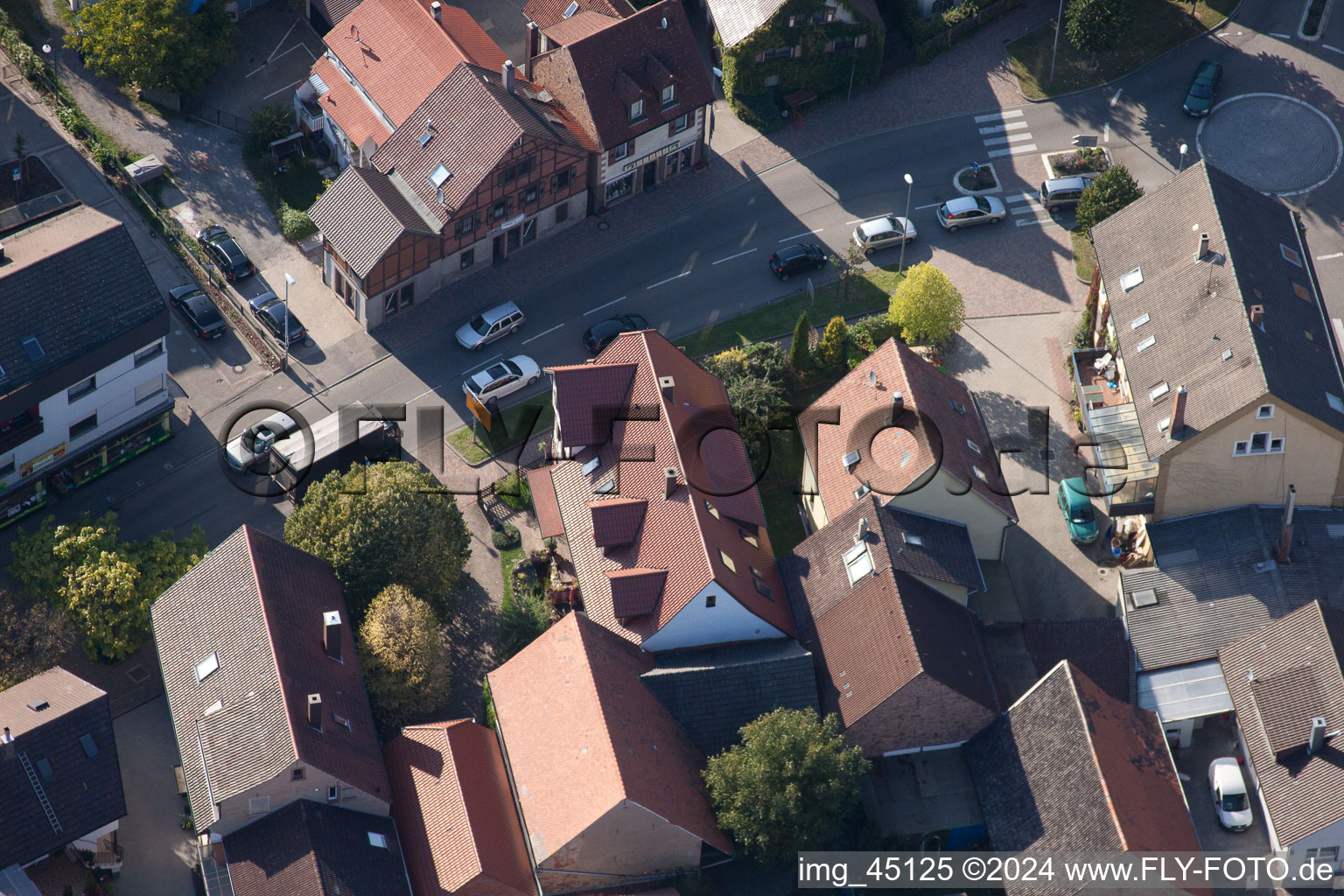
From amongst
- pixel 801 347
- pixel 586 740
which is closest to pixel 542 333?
pixel 801 347

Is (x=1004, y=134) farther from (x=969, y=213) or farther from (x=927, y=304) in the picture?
(x=927, y=304)

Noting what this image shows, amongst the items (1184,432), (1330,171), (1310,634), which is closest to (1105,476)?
(1184,432)

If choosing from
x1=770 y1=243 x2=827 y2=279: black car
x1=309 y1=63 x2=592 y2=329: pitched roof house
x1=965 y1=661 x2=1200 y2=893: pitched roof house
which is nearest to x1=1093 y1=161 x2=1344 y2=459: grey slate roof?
x1=965 y1=661 x2=1200 y2=893: pitched roof house

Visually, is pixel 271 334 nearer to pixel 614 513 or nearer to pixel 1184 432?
pixel 614 513

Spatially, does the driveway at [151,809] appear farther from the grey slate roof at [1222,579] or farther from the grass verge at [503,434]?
the grey slate roof at [1222,579]

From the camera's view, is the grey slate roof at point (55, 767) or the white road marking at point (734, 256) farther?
the white road marking at point (734, 256)

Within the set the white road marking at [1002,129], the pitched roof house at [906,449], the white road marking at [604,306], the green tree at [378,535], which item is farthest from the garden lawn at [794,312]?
the green tree at [378,535]
